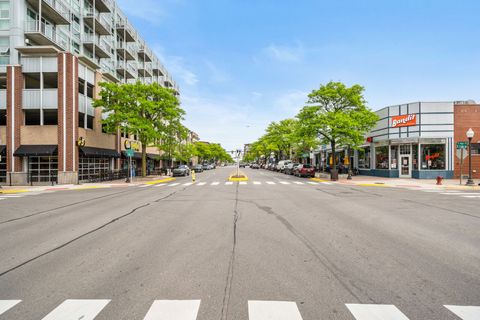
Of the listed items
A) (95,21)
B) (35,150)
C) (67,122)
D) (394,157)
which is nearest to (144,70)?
(95,21)

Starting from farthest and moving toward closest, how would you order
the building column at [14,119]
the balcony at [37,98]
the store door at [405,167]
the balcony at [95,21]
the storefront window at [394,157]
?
the balcony at [95,21] → the storefront window at [394,157] → the store door at [405,167] → the balcony at [37,98] → the building column at [14,119]

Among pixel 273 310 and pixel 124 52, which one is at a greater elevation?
pixel 124 52

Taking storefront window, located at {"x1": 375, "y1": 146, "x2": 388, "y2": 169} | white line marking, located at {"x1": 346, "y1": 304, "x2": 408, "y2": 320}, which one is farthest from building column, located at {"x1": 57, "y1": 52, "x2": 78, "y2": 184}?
storefront window, located at {"x1": 375, "y1": 146, "x2": 388, "y2": 169}

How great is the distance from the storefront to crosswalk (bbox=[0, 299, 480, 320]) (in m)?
27.8

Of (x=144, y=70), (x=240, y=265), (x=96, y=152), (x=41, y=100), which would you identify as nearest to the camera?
(x=240, y=265)

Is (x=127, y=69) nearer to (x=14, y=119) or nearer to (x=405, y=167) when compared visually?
(x=14, y=119)

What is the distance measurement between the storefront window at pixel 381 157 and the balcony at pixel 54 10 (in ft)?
120

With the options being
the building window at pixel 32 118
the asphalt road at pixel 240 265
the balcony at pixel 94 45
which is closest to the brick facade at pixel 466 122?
the asphalt road at pixel 240 265

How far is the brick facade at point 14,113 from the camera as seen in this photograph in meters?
23.4

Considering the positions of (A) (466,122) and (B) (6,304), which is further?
(A) (466,122)

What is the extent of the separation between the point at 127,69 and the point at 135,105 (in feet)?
55.8

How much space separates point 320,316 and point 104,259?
3.96 m

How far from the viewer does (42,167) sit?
24.2 metres

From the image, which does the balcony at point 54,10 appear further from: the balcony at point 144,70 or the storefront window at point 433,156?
the storefront window at point 433,156
